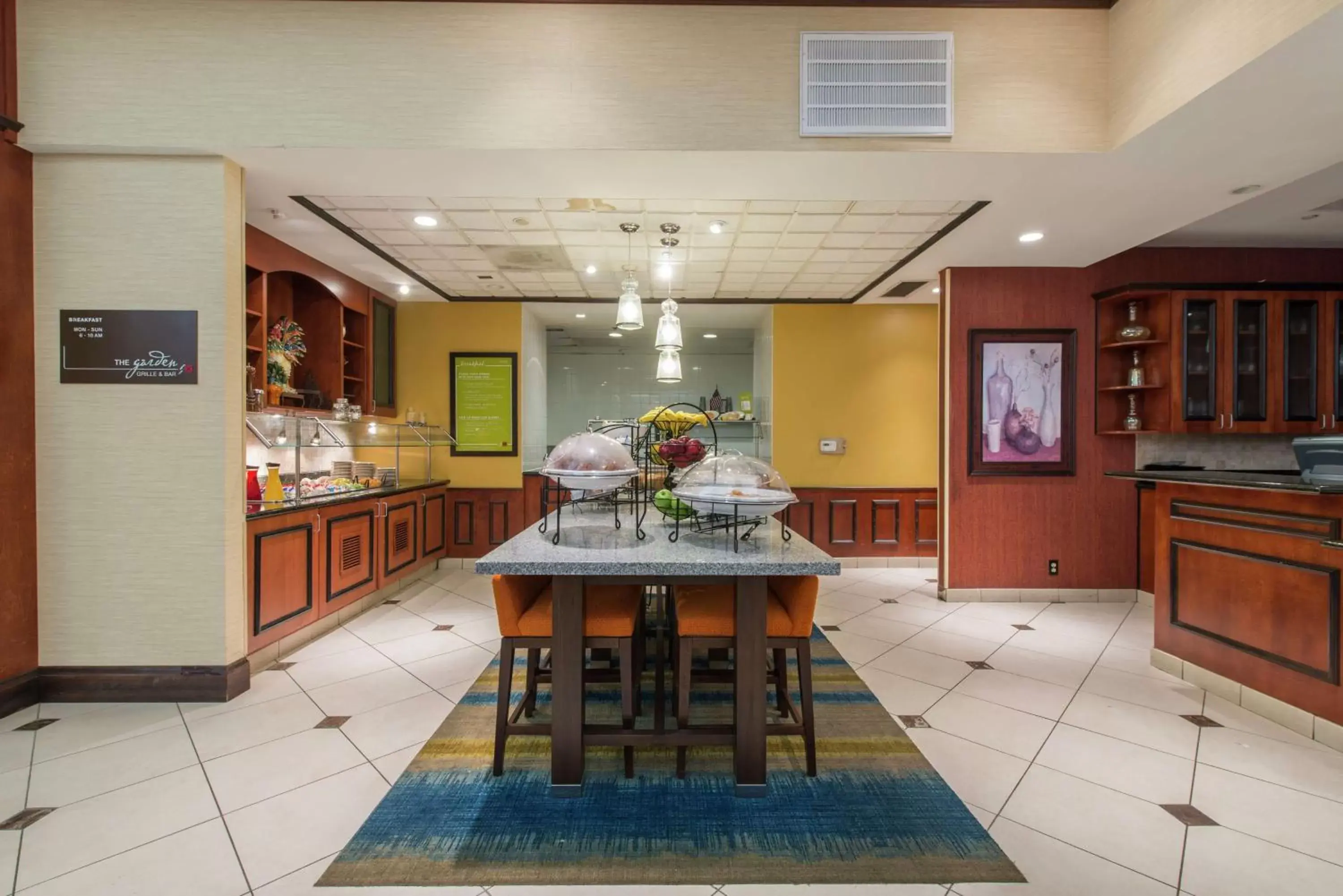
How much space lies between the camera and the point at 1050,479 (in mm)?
4859

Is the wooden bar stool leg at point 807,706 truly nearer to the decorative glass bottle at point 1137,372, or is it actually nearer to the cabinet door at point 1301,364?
the decorative glass bottle at point 1137,372

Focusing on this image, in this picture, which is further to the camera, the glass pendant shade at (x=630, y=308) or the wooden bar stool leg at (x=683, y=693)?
the glass pendant shade at (x=630, y=308)

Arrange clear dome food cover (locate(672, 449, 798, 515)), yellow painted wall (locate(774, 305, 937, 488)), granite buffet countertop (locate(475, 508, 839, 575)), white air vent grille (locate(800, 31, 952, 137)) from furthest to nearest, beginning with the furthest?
yellow painted wall (locate(774, 305, 937, 488))
white air vent grille (locate(800, 31, 952, 137))
clear dome food cover (locate(672, 449, 798, 515))
granite buffet countertop (locate(475, 508, 839, 575))

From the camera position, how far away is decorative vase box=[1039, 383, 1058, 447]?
4.84 metres

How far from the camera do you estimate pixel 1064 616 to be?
4.41 meters

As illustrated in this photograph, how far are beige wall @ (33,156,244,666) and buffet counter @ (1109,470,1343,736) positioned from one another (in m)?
5.00

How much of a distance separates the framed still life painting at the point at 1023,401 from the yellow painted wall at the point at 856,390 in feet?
3.94

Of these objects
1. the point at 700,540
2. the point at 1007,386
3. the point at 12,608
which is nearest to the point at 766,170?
the point at 700,540

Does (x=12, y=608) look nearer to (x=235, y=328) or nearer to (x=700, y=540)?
(x=235, y=328)

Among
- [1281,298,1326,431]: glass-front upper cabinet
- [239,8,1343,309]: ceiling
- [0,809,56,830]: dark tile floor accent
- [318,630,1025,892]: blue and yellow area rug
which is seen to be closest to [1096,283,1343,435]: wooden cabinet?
[1281,298,1326,431]: glass-front upper cabinet

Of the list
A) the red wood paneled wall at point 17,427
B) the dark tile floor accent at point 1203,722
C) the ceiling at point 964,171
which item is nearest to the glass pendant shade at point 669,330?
the ceiling at point 964,171

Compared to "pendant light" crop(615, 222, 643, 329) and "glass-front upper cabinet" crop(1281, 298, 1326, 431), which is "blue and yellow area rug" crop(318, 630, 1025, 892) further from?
"glass-front upper cabinet" crop(1281, 298, 1326, 431)

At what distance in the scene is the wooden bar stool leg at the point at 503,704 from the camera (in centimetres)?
214

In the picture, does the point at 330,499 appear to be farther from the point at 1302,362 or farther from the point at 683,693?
the point at 1302,362
